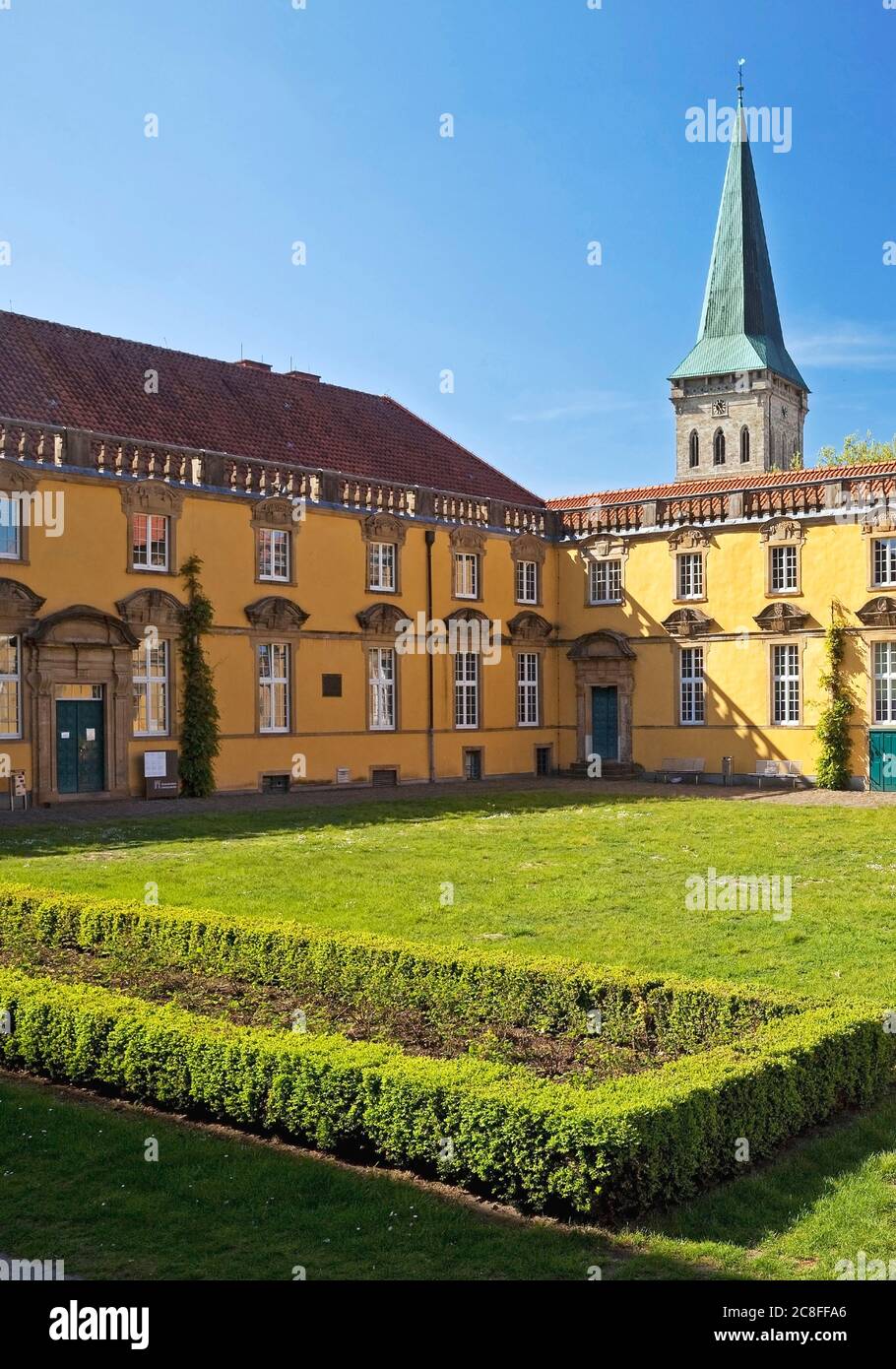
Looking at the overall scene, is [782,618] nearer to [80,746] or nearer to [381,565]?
[381,565]

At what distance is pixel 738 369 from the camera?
2926 inches

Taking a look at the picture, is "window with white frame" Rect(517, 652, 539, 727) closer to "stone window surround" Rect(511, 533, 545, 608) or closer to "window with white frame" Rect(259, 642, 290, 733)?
"stone window surround" Rect(511, 533, 545, 608)

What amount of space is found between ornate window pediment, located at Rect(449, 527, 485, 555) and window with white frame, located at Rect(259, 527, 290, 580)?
18.4 feet

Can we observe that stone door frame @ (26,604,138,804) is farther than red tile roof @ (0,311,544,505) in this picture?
No

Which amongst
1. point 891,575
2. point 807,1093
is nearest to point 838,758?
point 891,575

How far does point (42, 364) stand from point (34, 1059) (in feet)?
79.8

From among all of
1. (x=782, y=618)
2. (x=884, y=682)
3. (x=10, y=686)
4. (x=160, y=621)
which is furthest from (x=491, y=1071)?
(x=782, y=618)

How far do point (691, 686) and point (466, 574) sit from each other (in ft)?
22.5

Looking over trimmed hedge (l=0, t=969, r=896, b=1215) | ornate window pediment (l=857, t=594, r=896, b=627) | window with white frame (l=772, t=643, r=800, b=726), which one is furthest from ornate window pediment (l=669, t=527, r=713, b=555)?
trimmed hedge (l=0, t=969, r=896, b=1215)

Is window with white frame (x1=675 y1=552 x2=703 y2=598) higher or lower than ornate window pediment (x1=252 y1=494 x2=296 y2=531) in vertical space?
lower

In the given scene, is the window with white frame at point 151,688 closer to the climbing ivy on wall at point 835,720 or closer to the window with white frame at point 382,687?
the window with white frame at point 382,687

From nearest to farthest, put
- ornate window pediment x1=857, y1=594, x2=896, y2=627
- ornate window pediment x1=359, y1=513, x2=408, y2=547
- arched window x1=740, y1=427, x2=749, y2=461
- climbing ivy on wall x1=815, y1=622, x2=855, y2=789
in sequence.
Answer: ornate window pediment x1=857, y1=594, x2=896, y2=627
climbing ivy on wall x1=815, y1=622, x2=855, y2=789
ornate window pediment x1=359, y1=513, x2=408, y2=547
arched window x1=740, y1=427, x2=749, y2=461

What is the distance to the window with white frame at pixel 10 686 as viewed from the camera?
2678 centimetres

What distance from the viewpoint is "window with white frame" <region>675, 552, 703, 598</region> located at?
3641 centimetres
